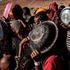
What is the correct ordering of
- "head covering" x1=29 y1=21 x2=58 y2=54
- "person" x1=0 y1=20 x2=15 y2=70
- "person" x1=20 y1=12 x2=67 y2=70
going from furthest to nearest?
"person" x1=0 y1=20 x2=15 y2=70
"head covering" x1=29 y1=21 x2=58 y2=54
"person" x1=20 y1=12 x2=67 y2=70

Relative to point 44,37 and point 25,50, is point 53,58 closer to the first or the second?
point 44,37

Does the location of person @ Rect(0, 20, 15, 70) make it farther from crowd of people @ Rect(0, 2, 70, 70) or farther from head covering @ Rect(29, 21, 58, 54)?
head covering @ Rect(29, 21, 58, 54)

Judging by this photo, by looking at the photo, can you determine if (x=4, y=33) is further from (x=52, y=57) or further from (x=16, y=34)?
(x=52, y=57)

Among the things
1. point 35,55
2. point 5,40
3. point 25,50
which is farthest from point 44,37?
point 5,40

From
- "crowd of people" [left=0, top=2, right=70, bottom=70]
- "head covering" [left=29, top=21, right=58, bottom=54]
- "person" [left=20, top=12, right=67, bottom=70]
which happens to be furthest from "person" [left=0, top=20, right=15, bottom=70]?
"person" [left=20, top=12, right=67, bottom=70]

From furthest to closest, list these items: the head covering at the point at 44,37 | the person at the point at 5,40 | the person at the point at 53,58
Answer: the person at the point at 5,40
the head covering at the point at 44,37
the person at the point at 53,58

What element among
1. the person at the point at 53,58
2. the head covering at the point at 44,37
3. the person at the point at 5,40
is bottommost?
the person at the point at 5,40

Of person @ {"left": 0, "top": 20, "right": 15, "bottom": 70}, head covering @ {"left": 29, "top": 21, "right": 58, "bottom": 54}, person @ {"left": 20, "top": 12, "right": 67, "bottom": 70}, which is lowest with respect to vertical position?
person @ {"left": 0, "top": 20, "right": 15, "bottom": 70}

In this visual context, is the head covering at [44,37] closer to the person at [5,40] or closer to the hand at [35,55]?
the hand at [35,55]

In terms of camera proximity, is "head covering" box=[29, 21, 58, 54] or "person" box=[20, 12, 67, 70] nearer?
"person" box=[20, 12, 67, 70]

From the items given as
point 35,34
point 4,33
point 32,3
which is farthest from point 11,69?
point 32,3

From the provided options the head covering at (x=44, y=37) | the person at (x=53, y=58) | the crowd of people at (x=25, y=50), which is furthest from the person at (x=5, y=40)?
the person at (x=53, y=58)

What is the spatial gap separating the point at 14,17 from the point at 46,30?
3.35 meters

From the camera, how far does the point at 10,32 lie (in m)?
7.66
